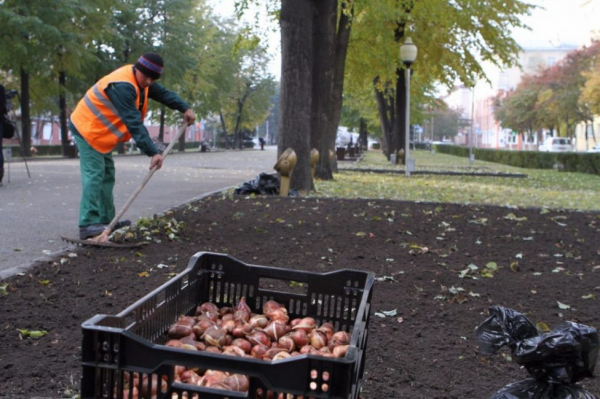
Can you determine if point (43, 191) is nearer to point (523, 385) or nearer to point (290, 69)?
point (290, 69)

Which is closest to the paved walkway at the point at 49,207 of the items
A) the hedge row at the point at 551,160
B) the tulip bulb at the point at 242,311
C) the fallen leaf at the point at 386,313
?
the fallen leaf at the point at 386,313

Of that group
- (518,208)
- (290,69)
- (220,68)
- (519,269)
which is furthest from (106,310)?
(220,68)

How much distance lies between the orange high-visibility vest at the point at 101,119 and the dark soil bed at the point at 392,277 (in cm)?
98

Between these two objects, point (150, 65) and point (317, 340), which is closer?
point (317, 340)

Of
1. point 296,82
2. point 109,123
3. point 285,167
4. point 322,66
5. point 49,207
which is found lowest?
point 49,207

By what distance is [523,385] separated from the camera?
9.07ft

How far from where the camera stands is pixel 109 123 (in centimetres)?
663

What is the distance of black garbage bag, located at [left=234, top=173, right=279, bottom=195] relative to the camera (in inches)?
476

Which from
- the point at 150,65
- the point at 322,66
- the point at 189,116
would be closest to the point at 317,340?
the point at 150,65

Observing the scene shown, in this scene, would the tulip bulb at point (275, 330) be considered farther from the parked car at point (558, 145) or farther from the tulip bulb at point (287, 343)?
the parked car at point (558, 145)

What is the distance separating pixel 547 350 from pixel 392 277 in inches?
128

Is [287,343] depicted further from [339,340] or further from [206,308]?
[206,308]

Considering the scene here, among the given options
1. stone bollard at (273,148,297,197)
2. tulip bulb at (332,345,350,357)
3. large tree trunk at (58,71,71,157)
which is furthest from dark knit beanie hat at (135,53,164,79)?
large tree trunk at (58,71,71,157)

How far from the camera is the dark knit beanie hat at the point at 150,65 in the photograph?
20.5ft
